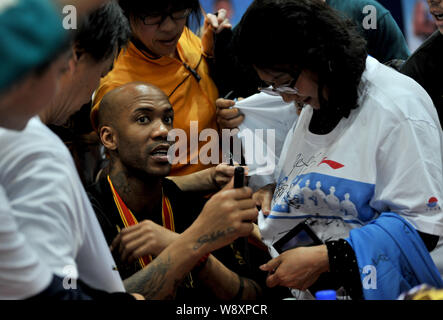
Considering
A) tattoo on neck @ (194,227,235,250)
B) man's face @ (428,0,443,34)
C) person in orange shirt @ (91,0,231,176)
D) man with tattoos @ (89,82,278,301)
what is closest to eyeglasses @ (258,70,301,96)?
man with tattoos @ (89,82,278,301)

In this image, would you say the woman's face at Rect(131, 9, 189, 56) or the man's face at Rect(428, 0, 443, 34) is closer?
the man's face at Rect(428, 0, 443, 34)

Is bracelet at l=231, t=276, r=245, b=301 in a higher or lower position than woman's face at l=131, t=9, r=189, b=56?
lower

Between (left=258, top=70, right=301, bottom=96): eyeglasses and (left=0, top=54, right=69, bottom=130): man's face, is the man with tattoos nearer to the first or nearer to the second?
(left=258, top=70, right=301, bottom=96): eyeglasses

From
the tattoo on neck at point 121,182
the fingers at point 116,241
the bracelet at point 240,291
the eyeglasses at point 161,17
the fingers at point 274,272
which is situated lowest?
the bracelet at point 240,291

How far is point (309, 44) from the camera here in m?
1.73

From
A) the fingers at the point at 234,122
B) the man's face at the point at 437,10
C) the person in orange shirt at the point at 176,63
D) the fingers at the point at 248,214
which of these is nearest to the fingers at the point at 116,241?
the fingers at the point at 248,214

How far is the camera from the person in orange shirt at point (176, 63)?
2338 mm

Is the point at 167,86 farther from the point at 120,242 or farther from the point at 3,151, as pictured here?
the point at 3,151

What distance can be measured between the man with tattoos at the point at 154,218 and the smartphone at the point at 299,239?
26 cm

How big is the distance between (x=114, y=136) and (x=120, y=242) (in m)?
0.57

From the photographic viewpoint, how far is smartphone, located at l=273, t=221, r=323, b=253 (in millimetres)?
1870

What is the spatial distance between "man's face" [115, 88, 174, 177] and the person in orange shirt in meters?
0.18

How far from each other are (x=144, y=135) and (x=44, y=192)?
1275mm

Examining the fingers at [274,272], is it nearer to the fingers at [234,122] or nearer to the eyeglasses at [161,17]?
the fingers at [234,122]
